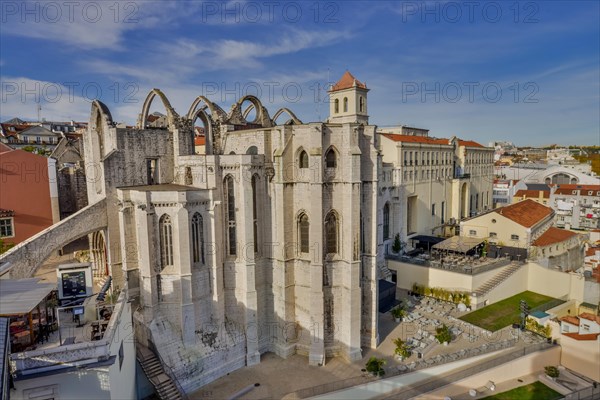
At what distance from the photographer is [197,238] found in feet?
72.3

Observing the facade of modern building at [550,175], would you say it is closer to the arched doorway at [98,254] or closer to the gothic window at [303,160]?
the gothic window at [303,160]

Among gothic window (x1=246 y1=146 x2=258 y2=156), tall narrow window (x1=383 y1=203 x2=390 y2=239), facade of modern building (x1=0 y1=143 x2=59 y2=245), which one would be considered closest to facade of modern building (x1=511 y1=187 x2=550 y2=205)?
tall narrow window (x1=383 y1=203 x2=390 y2=239)

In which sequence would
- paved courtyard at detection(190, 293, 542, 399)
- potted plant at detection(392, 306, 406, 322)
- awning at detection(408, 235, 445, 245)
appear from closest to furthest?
paved courtyard at detection(190, 293, 542, 399), potted plant at detection(392, 306, 406, 322), awning at detection(408, 235, 445, 245)

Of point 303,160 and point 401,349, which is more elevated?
point 303,160

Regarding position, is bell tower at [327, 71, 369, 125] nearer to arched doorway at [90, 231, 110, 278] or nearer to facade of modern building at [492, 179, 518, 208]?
arched doorway at [90, 231, 110, 278]

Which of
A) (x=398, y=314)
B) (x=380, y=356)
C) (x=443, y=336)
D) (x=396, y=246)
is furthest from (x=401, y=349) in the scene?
(x=396, y=246)

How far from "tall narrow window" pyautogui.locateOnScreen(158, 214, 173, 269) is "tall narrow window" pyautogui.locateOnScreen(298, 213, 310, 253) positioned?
25.3ft

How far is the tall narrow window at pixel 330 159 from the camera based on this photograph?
2347 cm

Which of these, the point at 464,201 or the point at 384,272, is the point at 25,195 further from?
the point at 464,201

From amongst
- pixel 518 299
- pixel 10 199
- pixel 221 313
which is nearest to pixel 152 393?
pixel 221 313

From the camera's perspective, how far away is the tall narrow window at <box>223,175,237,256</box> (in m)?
23.2

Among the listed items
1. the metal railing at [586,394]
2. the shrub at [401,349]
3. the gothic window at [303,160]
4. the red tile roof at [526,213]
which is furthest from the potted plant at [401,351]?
the red tile roof at [526,213]

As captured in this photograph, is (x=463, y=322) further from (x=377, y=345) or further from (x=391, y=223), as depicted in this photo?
(x=391, y=223)

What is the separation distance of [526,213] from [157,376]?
A: 1629 inches
